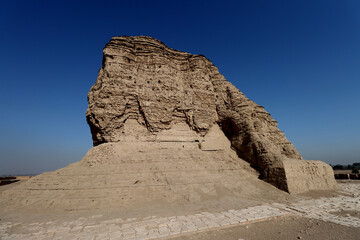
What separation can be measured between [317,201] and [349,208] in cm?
138

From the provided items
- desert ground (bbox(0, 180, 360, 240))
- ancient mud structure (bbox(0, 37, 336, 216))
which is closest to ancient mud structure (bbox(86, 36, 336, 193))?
ancient mud structure (bbox(0, 37, 336, 216))

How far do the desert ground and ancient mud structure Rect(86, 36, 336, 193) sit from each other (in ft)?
15.2

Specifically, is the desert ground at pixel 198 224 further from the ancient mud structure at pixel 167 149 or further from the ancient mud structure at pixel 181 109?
the ancient mud structure at pixel 181 109

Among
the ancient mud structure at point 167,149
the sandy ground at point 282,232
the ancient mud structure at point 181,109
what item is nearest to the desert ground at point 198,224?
the sandy ground at point 282,232

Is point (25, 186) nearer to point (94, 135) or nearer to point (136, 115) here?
point (94, 135)

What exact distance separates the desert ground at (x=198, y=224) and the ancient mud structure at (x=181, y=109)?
4.64 m

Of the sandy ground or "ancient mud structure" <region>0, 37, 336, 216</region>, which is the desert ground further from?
"ancient mud structure" <region>0, 37, 336, 216</region>

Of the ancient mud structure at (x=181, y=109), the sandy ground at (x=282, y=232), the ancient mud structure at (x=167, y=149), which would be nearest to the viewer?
the sandy ground at (x=282, y=232)

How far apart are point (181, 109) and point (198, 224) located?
11168 mm

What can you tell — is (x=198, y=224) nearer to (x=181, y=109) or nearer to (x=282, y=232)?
(x=282, y=232)

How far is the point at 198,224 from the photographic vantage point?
6.18m

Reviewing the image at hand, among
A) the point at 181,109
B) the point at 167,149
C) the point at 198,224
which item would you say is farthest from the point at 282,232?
the point at 181,109

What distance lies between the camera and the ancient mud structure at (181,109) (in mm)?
13203

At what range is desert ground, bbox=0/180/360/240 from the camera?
552cm
